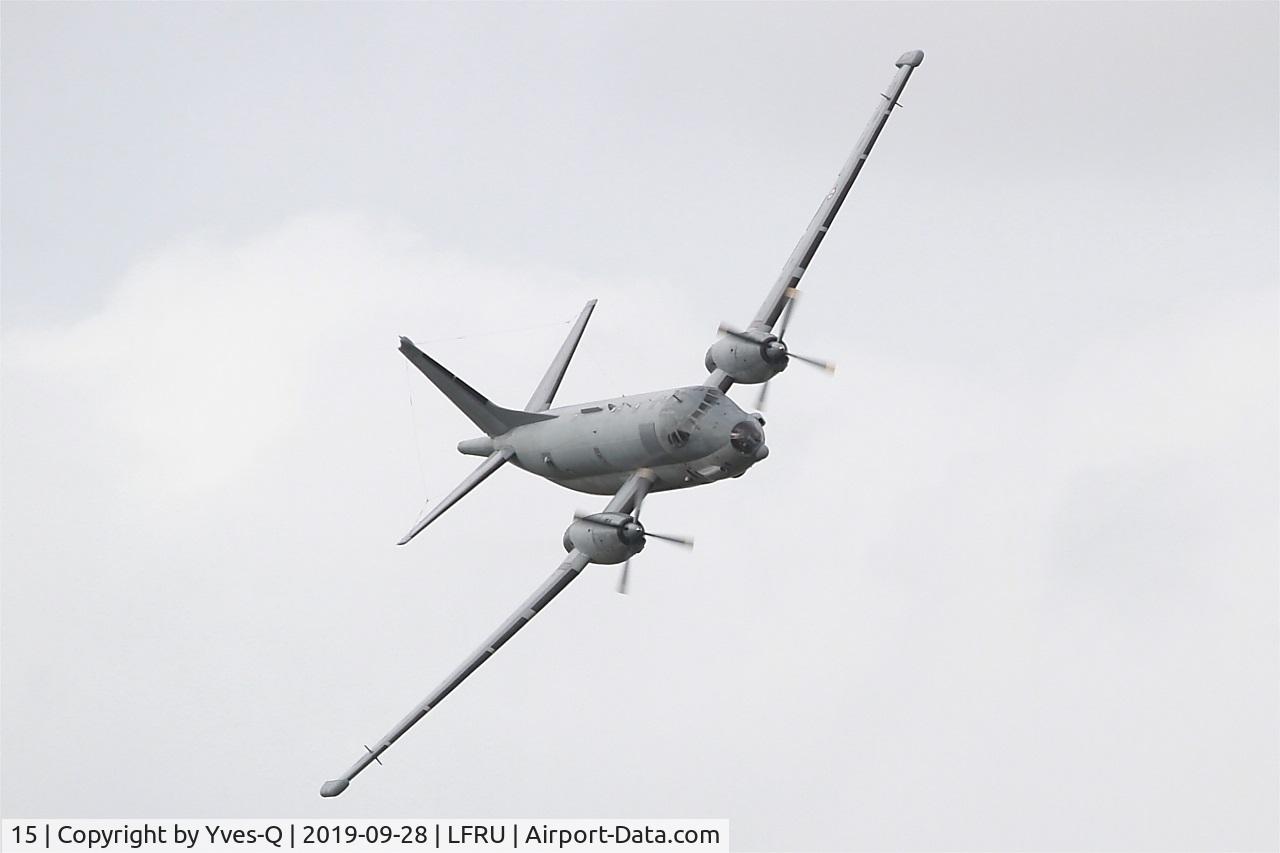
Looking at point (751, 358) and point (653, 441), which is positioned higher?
point (751, 358)

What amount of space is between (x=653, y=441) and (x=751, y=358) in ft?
12.7

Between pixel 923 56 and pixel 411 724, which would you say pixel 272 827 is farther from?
pixel 923 56

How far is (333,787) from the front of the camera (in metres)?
68.9

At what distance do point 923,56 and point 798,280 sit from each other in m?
9.87

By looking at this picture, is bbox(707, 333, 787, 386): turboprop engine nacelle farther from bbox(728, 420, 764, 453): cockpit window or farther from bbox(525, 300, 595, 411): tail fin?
bbox(525, 300, 595, 411): tail fin

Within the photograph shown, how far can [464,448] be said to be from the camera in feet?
250

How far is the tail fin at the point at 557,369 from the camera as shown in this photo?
7606 cm

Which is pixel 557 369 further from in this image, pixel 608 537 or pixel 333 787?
pixel 333 787

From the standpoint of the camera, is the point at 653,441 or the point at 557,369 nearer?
the point at 653,441

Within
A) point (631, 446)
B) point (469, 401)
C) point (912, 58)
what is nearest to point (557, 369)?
point (469, 401)

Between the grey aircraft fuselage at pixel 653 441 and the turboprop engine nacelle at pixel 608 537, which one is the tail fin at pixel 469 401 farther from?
the turboprop engine nacelle at pixel 608 537

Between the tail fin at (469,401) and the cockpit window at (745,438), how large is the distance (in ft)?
27.6

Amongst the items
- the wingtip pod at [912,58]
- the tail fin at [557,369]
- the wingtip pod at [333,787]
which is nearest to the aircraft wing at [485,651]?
the wingtip pod at [333,787]

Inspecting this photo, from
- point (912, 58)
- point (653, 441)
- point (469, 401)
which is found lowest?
point (653, 441)
